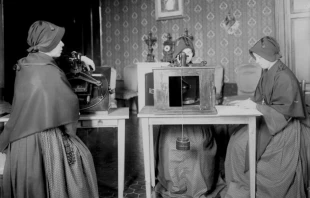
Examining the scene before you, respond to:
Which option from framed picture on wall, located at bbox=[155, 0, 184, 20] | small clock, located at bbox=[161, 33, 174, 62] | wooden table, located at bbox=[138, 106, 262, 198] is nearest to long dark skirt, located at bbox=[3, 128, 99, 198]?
wooden table, located at bbox=[138, 106, 262, 198]

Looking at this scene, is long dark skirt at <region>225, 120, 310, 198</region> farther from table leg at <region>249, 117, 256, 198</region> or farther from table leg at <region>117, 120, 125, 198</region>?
table leg at <region>117, 120, 125, 198</region>

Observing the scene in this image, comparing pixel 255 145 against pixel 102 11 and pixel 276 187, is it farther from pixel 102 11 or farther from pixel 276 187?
pixel 102 11

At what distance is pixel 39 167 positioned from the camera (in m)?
2.12

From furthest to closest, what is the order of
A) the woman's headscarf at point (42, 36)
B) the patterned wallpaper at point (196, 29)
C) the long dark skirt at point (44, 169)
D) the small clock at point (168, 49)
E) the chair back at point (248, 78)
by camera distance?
the small clock at point (168, 49), the patterned wallpaper at point (196, 29), the chair back at point (248, 78), the woman's headscarf at point (42, 36), the long dark skirt at point (44, 169)

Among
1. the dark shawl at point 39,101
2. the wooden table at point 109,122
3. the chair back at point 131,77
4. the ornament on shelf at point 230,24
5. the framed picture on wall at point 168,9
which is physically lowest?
the wooden table at point 109,122

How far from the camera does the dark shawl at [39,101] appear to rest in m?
2.15

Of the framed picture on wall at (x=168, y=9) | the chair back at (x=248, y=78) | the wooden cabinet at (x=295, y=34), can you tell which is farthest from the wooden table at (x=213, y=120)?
the framed picture on wall at (x=168, y=9)

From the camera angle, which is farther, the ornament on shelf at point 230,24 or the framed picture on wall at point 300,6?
the ornament on shelf at point 230,24

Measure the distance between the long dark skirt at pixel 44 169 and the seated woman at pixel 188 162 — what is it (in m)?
0.89

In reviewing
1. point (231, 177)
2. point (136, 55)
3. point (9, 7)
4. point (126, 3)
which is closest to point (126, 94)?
point (136, 55)

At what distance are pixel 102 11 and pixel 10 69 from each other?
3.99 meters

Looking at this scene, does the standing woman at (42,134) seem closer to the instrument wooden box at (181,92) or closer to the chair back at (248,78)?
the instrument wooden box at (181,92)

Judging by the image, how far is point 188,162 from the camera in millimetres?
2795

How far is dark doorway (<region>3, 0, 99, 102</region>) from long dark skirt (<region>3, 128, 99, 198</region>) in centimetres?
242
